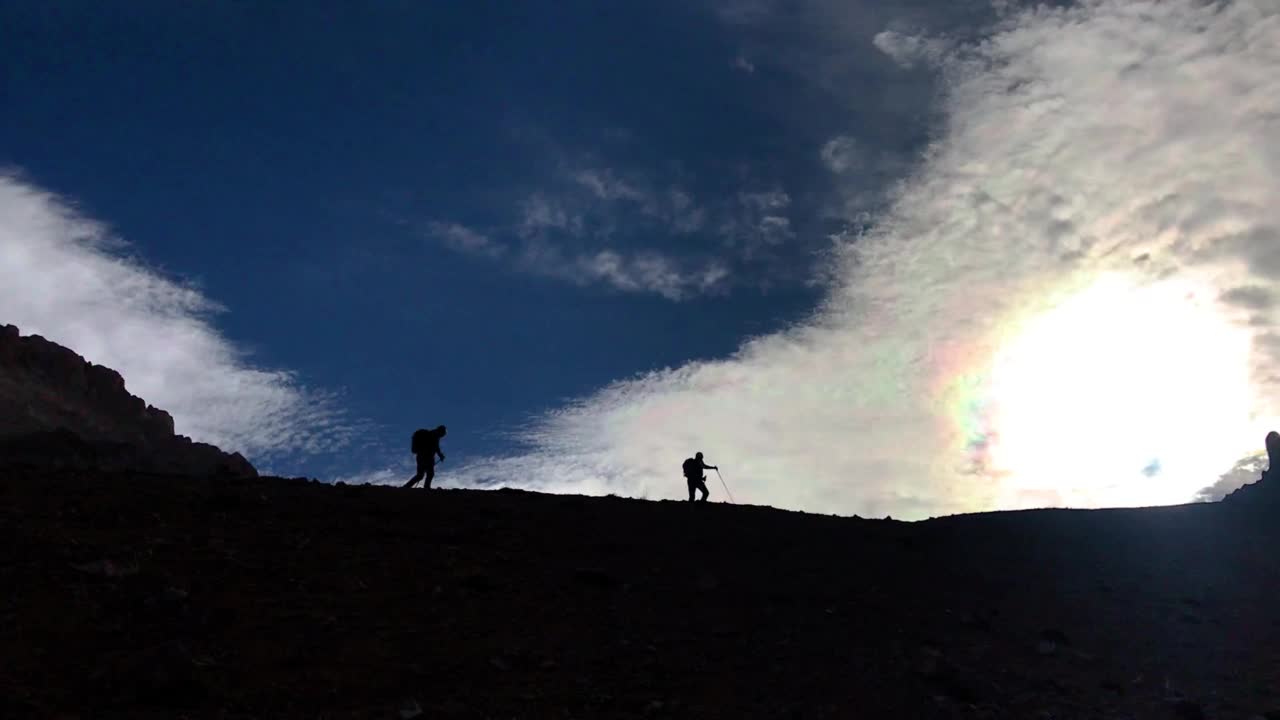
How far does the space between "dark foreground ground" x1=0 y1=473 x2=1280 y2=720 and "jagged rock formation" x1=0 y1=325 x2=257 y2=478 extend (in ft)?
202

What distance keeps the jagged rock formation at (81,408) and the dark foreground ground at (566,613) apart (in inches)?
2430

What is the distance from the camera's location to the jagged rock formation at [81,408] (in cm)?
8638

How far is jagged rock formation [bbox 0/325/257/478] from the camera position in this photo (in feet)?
283

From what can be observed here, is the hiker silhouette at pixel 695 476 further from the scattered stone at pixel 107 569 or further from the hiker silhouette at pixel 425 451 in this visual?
the scattered stone at pixel 107 569

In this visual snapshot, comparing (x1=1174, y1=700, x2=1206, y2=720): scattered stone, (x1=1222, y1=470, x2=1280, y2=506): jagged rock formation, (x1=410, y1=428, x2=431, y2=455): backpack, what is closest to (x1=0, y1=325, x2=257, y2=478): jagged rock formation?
(x1=410, y1=428, x2=431, y2=455): backpack

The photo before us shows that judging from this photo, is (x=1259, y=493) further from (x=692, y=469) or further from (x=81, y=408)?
(x=81, y=408)

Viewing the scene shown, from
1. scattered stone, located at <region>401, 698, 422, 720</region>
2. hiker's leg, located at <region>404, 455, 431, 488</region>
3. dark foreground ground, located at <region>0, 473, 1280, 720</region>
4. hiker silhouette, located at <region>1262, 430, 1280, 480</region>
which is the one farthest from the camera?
hiker silhouette, located at <region>1262, 430, 1280, 480</region>

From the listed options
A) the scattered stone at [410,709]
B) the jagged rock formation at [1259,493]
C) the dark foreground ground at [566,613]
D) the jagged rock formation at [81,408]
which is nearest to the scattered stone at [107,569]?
the dark foreground ground at [566,613]

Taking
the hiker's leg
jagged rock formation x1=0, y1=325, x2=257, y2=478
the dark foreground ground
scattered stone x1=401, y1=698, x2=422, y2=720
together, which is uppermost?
jagged rock formation x1=0, y1=325, x2=257, y2=478

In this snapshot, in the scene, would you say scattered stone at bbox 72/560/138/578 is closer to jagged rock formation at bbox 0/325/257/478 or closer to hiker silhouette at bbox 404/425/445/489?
hiker silhouette at bbox 404/425/445/489

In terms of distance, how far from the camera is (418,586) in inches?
738

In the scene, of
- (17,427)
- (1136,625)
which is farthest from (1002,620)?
(17,427)

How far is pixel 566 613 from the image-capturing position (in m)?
18.7

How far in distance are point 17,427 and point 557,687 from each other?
88317 mm
